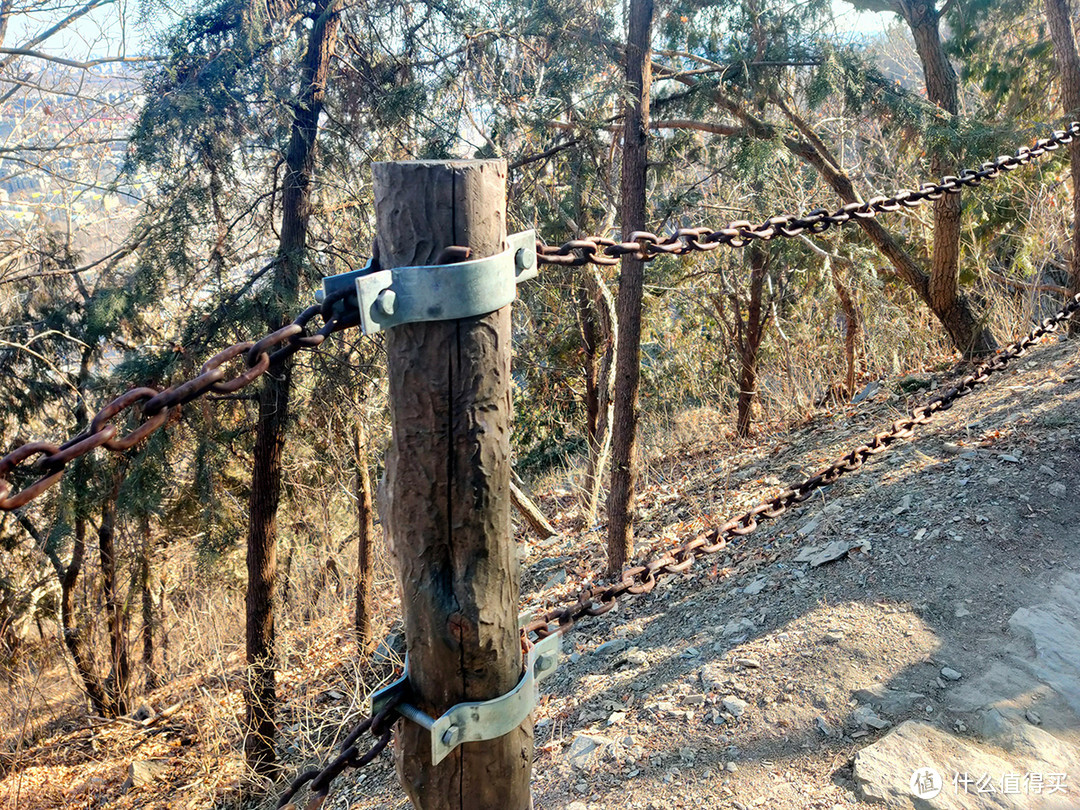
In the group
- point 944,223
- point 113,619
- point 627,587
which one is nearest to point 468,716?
point 627,587

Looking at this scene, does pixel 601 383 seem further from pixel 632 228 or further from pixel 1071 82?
pixel 1071 82

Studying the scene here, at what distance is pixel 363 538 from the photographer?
9383 mm

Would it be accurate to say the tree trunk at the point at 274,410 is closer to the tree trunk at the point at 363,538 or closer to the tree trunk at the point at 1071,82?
the tree trunk at the point at 363,538

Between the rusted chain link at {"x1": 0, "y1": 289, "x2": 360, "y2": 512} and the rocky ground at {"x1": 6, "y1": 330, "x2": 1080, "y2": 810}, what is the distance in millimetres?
2113

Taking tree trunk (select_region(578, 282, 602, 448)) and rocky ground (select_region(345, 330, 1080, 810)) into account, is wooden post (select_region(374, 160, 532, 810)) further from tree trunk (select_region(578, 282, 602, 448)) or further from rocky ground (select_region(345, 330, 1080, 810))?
tree trunk (select_region(578, 282, 602, 448))

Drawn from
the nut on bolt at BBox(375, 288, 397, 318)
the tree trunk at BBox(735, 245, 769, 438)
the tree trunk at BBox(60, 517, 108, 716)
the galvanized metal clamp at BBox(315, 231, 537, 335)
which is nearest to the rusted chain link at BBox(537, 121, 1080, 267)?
the galvanized metal clamp at BBox(315, 231, 537, 335)

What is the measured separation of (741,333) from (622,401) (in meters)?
5.84

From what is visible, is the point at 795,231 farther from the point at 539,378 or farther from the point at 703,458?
the point at 539,378

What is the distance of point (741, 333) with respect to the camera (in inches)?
453

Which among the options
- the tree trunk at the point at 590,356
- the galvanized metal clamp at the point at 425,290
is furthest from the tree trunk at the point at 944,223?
the galvanized metal clamp at the point at 425,290

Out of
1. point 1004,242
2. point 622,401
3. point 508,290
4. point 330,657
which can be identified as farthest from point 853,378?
point 508,290

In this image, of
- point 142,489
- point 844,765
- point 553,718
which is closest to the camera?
point 844,765

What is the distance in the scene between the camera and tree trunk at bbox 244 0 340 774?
22.3 ft

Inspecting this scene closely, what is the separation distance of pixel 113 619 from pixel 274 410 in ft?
17.2
